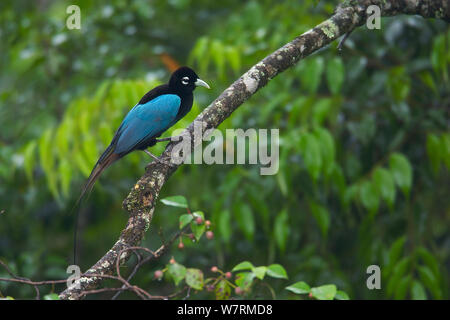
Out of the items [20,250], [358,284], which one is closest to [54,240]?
[20,250]

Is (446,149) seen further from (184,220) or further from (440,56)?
(184,220)

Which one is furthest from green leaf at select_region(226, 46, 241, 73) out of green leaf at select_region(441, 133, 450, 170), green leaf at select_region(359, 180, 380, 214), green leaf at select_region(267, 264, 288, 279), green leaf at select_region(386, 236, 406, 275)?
green leaf at select_region(267, 264, 288, 279)

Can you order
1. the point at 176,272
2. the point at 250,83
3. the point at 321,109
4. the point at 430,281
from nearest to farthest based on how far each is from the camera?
the point at 176,272, the point at 250,83, the point at 430,281, the point at 321,109

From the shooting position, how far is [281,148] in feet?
12.8

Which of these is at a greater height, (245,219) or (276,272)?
(245,219)

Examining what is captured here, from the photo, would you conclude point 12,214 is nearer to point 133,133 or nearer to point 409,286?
point 133,133

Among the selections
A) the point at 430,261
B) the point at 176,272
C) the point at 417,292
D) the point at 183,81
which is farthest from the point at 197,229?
the point at 430,261

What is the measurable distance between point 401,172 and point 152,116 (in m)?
1.70

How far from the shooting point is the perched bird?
317cm

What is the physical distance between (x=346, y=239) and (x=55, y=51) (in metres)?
3.18

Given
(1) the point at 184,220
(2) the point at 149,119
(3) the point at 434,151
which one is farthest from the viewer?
(3) the point at 434,151

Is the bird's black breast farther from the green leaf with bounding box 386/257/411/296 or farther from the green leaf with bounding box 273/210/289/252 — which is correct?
the green leaf with bounding box 386/257/411/296

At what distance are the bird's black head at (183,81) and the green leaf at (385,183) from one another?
1.32m

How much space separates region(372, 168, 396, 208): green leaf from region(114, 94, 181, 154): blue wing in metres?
1.43
